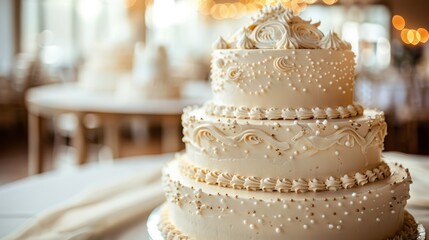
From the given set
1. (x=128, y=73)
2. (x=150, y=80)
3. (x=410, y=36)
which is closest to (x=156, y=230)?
(x=150, y=80)

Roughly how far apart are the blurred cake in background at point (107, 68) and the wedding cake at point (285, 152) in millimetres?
3634

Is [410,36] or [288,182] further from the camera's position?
[410,36]

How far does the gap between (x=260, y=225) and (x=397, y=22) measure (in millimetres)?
15162

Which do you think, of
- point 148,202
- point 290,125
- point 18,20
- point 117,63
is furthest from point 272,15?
point 18,20

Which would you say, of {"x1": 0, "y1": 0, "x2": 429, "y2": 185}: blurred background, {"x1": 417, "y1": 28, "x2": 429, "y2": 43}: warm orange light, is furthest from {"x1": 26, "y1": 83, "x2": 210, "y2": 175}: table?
{"x1": 417, "y1": 28, "x2": 429, "y2": 43}: warm orange light

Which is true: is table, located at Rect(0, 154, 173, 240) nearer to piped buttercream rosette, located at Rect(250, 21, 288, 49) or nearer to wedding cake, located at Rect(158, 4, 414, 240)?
wedding cake, located at Rect(158, 4, 414, 240)

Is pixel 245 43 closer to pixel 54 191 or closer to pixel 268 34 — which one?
pixel 268 34

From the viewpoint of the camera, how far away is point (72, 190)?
101 inches

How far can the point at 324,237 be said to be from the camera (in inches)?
55.6

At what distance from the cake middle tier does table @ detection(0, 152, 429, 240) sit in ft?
1.76

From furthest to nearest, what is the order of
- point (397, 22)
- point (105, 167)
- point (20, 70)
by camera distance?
point (397, 22), point (20, 70), point (105, 167)

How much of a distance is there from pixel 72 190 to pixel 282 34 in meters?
1.54

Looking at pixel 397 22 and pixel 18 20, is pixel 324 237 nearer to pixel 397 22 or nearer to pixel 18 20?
pixel 18 20

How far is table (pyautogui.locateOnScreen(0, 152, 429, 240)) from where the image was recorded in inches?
78.0
